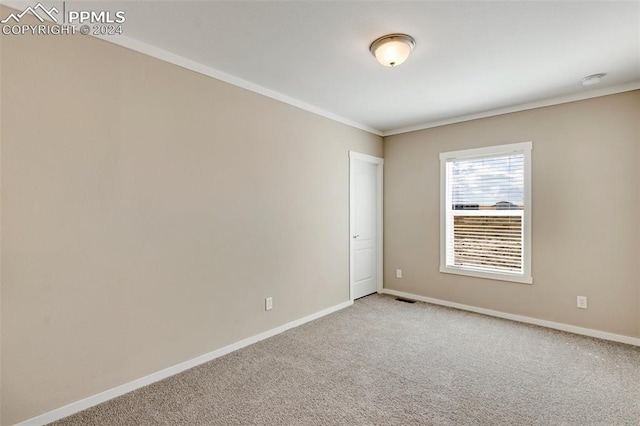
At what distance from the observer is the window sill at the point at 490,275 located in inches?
151

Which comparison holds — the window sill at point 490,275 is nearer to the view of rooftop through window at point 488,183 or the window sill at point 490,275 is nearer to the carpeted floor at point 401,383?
the carpeted floor at point 401,383

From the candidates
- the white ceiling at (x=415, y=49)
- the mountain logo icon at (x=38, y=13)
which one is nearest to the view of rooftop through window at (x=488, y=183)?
the white ceiling at (x=415, y=49)

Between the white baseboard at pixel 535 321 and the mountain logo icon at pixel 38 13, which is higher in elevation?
the mountain logo icon at pixel 38 13

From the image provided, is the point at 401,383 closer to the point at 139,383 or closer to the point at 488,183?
the point at 139,383

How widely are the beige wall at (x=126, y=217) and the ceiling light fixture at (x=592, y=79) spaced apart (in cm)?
296

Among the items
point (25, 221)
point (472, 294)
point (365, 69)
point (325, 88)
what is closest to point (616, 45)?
point (365, 69)

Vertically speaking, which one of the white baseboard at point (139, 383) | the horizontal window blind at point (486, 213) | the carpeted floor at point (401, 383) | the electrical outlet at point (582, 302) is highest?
the horizontal window blind at point (486, 213)

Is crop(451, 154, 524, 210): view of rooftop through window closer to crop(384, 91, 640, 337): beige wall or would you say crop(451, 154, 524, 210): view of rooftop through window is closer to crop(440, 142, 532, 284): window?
crop(440, 142, 532, 284): window

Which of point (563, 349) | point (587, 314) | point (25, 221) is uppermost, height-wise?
point (25, 221)

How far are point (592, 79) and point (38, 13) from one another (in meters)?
4.49

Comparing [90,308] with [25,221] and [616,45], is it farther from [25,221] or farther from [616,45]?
[616,45]

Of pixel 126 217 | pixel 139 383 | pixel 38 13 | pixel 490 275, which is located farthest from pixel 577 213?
pixel 38 13

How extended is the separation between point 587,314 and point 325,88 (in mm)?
3699

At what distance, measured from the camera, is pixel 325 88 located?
335 centimetres
